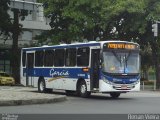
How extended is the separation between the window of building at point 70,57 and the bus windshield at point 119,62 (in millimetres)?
2957

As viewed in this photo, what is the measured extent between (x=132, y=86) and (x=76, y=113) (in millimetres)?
9721

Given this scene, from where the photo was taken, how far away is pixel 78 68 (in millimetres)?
27766

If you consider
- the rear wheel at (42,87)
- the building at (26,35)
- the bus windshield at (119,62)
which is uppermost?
the building at (26,35)

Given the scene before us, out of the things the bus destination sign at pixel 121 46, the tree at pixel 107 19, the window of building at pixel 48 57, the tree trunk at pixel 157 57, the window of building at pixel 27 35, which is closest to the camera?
the bus destination sign at pixel 121 46

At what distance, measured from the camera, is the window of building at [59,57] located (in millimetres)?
29656

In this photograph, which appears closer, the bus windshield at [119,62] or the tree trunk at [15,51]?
the bus windshield at [119,62]

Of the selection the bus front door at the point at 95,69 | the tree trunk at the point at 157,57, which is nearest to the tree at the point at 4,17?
the tree trunk at the point at 157,57

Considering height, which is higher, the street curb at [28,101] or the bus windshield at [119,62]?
the bus windshield at [119,62]

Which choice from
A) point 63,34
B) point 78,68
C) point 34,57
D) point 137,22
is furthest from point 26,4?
point 63,34

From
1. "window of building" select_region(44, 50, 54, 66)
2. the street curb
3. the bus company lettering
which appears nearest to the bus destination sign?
the bus company lettering

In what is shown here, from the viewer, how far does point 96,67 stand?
26.3 metres

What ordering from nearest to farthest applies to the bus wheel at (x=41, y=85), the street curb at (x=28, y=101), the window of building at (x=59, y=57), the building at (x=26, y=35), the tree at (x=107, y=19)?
the street curb at (x=28, y=101) → the window of building at (x=59, y=57) → the bus wheel at (x=41, y=85) → the tree at (x=107, y=19) → the building at (x=26, y=35)

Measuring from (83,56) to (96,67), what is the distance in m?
1.48

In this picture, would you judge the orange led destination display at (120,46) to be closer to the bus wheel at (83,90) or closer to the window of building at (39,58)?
the bus wheel at (83,90)
